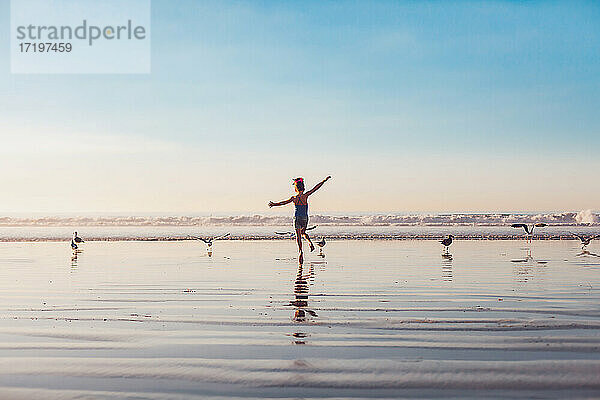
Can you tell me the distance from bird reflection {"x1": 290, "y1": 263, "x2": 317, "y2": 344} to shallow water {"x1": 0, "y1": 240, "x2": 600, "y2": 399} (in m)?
0.03

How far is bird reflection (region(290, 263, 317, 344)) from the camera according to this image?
7.39 metres

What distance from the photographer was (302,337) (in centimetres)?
720

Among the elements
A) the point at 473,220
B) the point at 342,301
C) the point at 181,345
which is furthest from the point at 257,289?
the point at 473,220

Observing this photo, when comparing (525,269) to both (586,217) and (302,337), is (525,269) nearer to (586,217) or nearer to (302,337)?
(302,337)

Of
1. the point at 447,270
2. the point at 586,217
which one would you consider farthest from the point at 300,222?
the point at 586,217

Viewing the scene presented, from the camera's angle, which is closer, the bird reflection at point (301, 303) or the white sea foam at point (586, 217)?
the bird reflection at point (301, 303)

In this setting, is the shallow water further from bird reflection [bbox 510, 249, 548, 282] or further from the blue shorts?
the blue shorts

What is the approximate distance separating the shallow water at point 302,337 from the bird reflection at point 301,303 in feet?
0.11

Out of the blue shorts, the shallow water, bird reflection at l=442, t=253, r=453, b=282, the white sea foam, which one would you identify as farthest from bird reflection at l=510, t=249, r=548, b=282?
the white sea foam

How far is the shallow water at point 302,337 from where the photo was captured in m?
5.23

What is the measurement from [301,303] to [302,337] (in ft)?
9.90

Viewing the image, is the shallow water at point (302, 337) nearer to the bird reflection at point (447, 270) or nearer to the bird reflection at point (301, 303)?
the bird reflection at point (301, 303)

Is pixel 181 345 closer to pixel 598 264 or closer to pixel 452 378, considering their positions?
pixel 452 378

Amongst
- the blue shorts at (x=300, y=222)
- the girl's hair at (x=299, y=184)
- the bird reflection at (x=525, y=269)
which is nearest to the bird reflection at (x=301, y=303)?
the bird reflection at (x=525, y=269)
